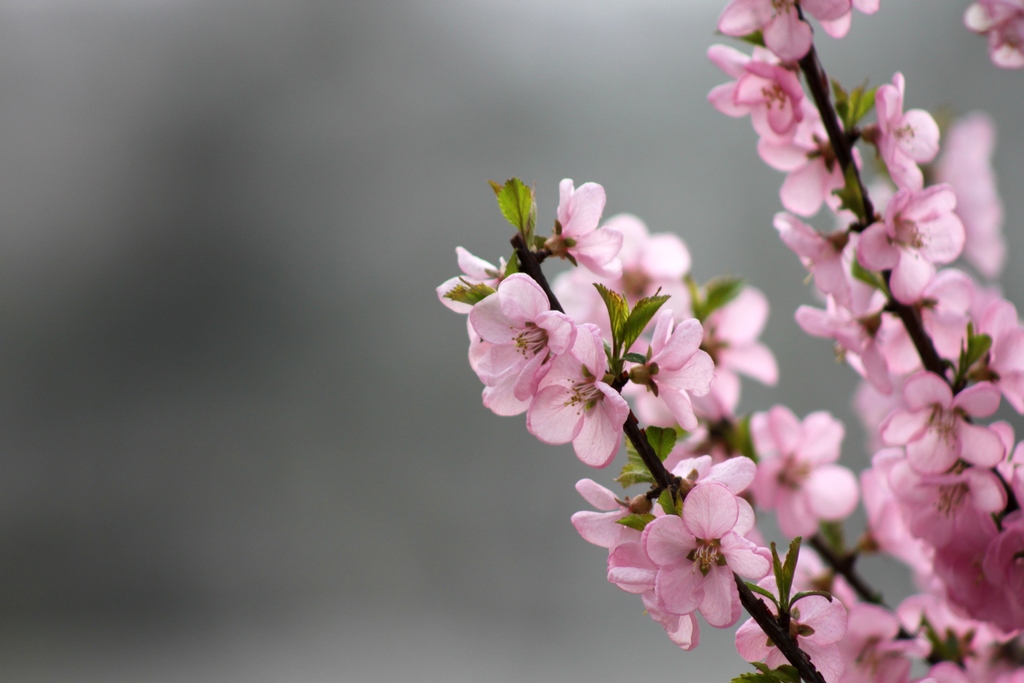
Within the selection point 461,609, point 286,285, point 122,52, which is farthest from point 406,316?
point 122,52

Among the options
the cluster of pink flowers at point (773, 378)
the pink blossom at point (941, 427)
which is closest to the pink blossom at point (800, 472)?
the cluster of pink flowers at point (773, 378)

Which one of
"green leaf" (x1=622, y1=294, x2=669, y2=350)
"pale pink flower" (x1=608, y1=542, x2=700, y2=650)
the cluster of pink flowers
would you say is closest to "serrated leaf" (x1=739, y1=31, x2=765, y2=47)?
the cluster of pink flowers

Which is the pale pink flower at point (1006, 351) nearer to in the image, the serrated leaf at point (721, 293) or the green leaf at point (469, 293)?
the serrated leaf at point (721, 293)

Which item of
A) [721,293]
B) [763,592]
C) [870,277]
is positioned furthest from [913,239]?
[763,592]

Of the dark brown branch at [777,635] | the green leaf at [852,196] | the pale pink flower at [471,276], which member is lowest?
the dark brown branch at [777,635]

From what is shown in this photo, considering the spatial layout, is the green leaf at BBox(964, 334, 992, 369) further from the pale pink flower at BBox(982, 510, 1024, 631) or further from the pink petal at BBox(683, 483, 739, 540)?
the pink petal at BBox(683, 483, 739, 540)

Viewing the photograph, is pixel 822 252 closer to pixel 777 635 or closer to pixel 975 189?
pixel 777 635
